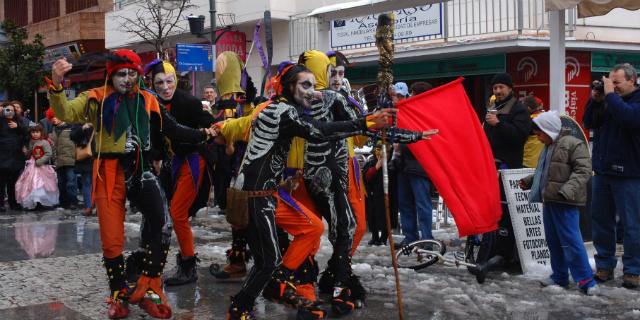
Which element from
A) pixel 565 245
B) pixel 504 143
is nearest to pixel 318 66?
pixel 504 143

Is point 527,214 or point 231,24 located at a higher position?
point 231,24

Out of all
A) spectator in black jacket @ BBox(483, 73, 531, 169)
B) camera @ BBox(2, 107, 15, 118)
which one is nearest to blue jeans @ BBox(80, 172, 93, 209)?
camera @ BBox(2, 107, 15, 118)

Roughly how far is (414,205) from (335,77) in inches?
102

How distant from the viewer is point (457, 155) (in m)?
7.01

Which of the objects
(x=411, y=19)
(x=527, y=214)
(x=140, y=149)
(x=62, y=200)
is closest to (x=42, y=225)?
(x=62, y=200)

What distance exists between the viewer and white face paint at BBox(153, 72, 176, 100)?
6.84 metres

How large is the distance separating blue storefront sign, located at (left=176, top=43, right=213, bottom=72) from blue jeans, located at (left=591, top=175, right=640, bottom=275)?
34.1 feet

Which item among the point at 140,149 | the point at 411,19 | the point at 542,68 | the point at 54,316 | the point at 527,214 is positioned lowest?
the point at 54,316

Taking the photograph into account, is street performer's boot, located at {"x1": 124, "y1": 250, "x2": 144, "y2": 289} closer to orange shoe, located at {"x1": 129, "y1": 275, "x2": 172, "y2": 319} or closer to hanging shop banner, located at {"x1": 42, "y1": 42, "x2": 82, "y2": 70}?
orange shoe, located at {"x1": 129, "y1": 275, "x2": 172, "y2": 319}

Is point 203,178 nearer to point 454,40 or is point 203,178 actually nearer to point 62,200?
point 62,200

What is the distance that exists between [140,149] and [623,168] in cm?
417

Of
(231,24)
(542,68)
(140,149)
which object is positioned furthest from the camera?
(231,24)

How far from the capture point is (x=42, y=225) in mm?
12180

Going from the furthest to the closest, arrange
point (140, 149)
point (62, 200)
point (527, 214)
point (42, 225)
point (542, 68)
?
point (542, 68)
point (62, 200)
point (42, 225)
point (527, 214)
point (140, 149)
